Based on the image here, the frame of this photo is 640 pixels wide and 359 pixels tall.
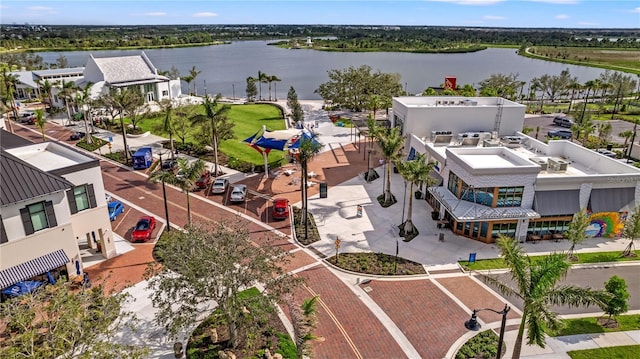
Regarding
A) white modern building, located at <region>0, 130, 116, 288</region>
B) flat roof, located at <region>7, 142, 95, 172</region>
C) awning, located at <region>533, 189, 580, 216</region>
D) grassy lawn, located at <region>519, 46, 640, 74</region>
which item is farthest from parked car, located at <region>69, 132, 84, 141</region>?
grassy lawn, located at <region>519, 46, 640, 74</region>

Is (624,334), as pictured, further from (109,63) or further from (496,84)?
(109,63)

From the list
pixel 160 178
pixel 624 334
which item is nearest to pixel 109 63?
pixel 160 178

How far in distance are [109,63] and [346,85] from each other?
1856 inches

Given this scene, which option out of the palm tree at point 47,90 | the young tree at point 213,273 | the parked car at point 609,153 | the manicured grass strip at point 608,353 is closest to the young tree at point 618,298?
the manicured grass strip at point 608,353

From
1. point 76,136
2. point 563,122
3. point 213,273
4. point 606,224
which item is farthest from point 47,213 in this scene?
point 563,122

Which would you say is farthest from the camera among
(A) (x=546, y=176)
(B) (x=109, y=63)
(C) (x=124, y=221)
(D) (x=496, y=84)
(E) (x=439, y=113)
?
(D) (x=496, y=84)

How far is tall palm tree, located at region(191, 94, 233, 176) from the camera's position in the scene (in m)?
46.7

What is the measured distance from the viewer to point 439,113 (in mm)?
49531

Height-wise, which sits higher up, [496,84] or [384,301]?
[496,84]

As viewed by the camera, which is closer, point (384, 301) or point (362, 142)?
point (384, 301)

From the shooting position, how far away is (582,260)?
109 ft

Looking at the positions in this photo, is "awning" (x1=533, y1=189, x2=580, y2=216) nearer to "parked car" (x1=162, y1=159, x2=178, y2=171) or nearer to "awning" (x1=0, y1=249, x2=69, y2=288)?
"awning" (x1=0, y1=249, x2=69, y2=288)

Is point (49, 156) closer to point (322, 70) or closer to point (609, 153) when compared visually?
point (609, 153)

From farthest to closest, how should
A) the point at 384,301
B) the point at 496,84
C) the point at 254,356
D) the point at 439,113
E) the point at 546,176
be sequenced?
1. the point at 496,84
2. the point at 439,113
3. the point at 546,176
4. the point at 384,301
5. the point at 254,356
